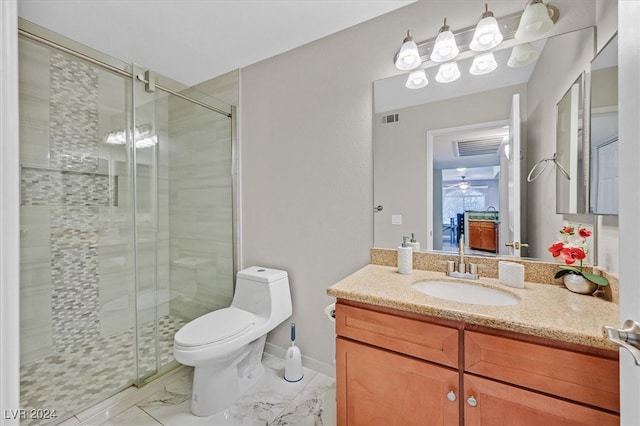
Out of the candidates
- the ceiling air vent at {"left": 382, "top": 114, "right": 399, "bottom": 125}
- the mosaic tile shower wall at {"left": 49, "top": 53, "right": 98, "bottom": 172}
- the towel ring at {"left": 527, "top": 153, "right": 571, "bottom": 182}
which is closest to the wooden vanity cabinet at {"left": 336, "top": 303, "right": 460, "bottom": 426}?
the towel ring at {"left": 527, "top": 153, "right": 571, "bottom": 182}

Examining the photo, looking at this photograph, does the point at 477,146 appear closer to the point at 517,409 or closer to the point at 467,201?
the point at 467,201

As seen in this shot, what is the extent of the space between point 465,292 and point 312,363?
1166mm

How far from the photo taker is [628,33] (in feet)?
1.82

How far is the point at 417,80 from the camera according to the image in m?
1.49

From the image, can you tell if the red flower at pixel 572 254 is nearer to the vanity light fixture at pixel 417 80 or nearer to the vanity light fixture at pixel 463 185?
the vanity light fixture at pixel 463 185

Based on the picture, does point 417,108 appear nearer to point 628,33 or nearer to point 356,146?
point 356,146

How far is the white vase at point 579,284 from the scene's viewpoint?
1045 mm

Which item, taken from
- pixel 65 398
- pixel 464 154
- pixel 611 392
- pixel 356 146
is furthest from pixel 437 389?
pixel 65 398

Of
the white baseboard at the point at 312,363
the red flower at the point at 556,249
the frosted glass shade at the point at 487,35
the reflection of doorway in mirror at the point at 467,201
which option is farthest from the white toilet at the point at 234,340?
the frosted glass shade at the point at 487,35

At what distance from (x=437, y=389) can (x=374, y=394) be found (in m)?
0.26

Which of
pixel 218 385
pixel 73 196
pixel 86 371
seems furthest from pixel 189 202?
pixel 218 385

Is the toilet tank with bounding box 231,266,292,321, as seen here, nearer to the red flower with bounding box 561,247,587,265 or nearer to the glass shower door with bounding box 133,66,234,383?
the glass shower door with bounding box 133,66,234,383

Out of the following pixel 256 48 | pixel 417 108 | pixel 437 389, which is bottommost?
pixel 437 389

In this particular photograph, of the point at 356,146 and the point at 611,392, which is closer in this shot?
the point at 611,392
